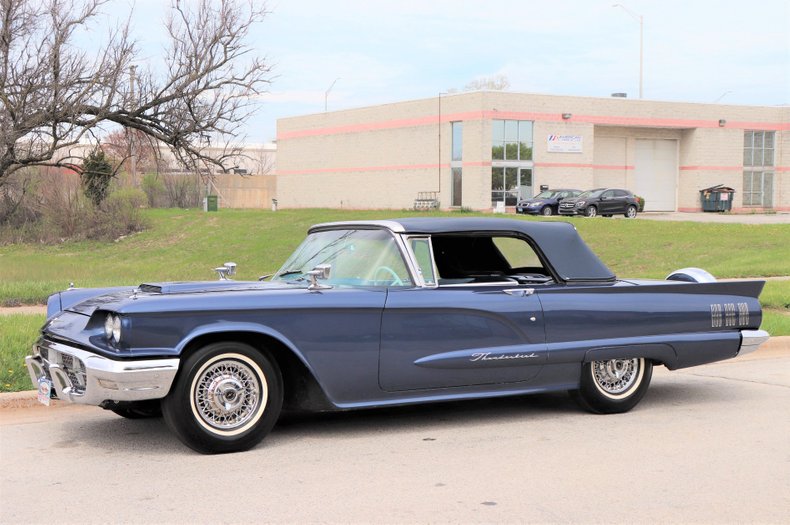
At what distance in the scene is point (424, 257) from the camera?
6.88m

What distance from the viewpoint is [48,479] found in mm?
5473

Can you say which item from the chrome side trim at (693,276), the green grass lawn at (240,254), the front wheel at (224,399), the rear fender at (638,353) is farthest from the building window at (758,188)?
the front wheel at (224,399)

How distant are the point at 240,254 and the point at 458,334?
2996 centimetres

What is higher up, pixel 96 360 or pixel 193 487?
pixel 96 360

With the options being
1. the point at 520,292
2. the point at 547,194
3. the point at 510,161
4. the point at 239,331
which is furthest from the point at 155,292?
the point at 510,161

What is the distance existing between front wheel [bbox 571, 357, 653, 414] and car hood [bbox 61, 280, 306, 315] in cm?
229

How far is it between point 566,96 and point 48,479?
1969 inches

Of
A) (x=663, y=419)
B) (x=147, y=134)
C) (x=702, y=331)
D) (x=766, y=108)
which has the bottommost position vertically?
(x=663, y=419)

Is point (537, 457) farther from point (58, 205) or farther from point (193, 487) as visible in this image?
point (58, 205)

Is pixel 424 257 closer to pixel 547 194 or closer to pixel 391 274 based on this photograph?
pixel 391 274

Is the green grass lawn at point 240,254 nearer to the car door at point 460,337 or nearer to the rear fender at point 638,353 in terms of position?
the car door at point 460,337

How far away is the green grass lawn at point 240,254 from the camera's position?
46.6 feet

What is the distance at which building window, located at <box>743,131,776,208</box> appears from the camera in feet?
191

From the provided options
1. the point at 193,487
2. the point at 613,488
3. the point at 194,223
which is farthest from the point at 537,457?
the point at 194,223
